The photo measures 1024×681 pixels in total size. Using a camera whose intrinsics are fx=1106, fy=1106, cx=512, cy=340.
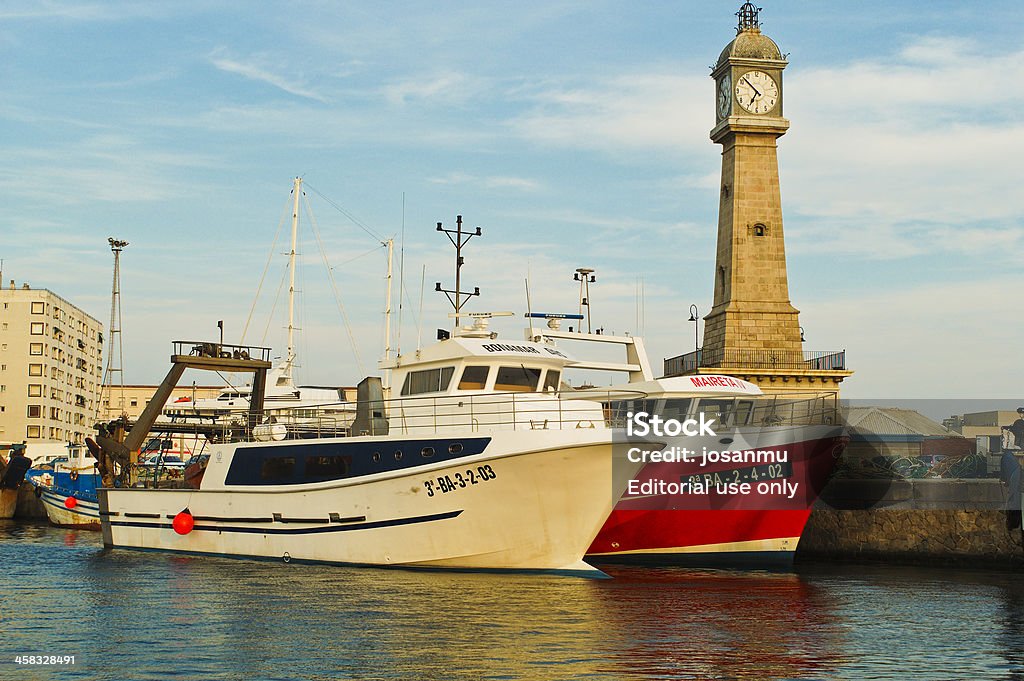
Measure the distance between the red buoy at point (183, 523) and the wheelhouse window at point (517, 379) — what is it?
8534mm

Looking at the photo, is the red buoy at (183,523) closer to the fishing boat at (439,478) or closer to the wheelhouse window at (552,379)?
the fishing boat at (439,478)

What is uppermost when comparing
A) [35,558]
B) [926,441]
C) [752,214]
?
[752,214]

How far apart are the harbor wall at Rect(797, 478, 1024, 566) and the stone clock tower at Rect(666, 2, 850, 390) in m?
17.4

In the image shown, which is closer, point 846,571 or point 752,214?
point 846,571

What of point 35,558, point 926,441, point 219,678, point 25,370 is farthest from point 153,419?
point 25,370

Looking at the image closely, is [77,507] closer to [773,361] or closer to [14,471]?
[14,471]

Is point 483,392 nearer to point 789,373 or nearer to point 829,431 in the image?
point 829,431

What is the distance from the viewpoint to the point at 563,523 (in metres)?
21.9

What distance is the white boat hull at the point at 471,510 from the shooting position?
21484 millimetres

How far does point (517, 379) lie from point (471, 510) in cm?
366

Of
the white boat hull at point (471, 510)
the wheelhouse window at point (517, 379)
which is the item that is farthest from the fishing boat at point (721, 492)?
the white boat hull at point (471, 510)

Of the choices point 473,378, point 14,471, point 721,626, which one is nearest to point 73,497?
point 14,471

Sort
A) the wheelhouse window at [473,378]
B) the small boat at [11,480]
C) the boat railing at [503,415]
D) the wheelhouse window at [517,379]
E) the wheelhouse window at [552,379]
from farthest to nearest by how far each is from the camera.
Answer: the small boat at [11,480] < the wheelhouse window at [552,379] < the wheelhouse window at [517,379] < the wheelhouse window at [473,378] < the boat railing at [503,415]

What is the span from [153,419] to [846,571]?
1804 cm
